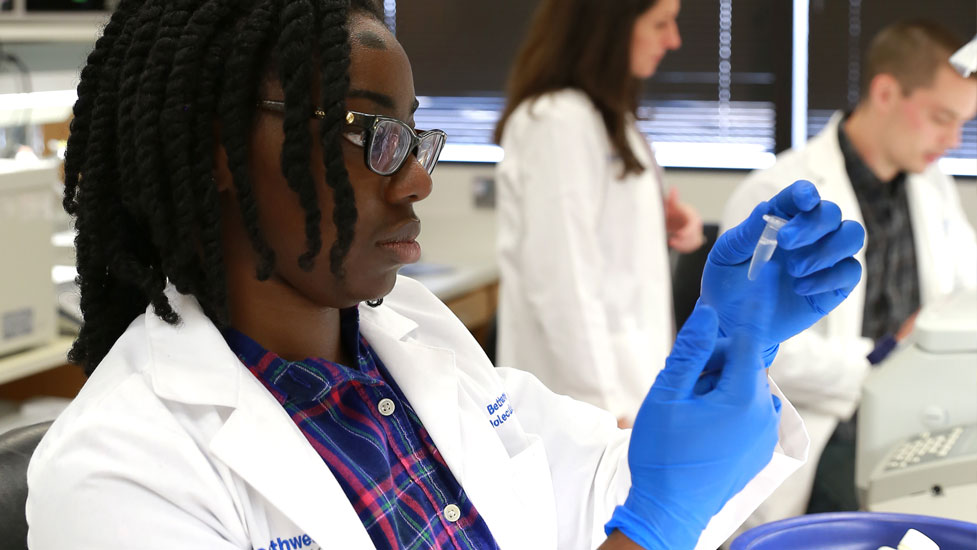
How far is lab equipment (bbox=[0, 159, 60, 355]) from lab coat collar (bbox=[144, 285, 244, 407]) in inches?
51.3

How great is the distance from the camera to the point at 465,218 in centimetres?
398

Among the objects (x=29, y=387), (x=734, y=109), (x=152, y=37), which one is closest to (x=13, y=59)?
(x=29, y=387)

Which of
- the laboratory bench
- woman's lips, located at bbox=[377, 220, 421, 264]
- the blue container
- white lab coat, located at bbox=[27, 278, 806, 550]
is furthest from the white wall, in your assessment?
woman's lips, located at bbox=[377, 220, 421, 264]

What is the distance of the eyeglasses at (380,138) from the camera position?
936 millimetres

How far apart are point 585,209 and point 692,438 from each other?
1.23 m

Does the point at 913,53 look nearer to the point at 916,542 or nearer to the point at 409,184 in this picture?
the point at 916,542

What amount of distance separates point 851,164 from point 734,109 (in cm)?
137

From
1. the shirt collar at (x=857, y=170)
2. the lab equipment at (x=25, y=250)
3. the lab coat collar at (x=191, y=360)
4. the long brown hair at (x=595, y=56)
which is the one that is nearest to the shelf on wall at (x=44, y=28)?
the lab equipment at (x=25, y=250)

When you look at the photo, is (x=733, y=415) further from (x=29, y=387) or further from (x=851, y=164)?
(x=29, y=387)

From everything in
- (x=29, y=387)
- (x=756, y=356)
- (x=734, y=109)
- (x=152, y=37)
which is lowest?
(x=29, y=387)

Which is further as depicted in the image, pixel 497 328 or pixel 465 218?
pixel 465 218

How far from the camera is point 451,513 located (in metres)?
1.05

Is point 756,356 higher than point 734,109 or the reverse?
higher

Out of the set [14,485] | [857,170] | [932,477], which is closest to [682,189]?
[857,170]
